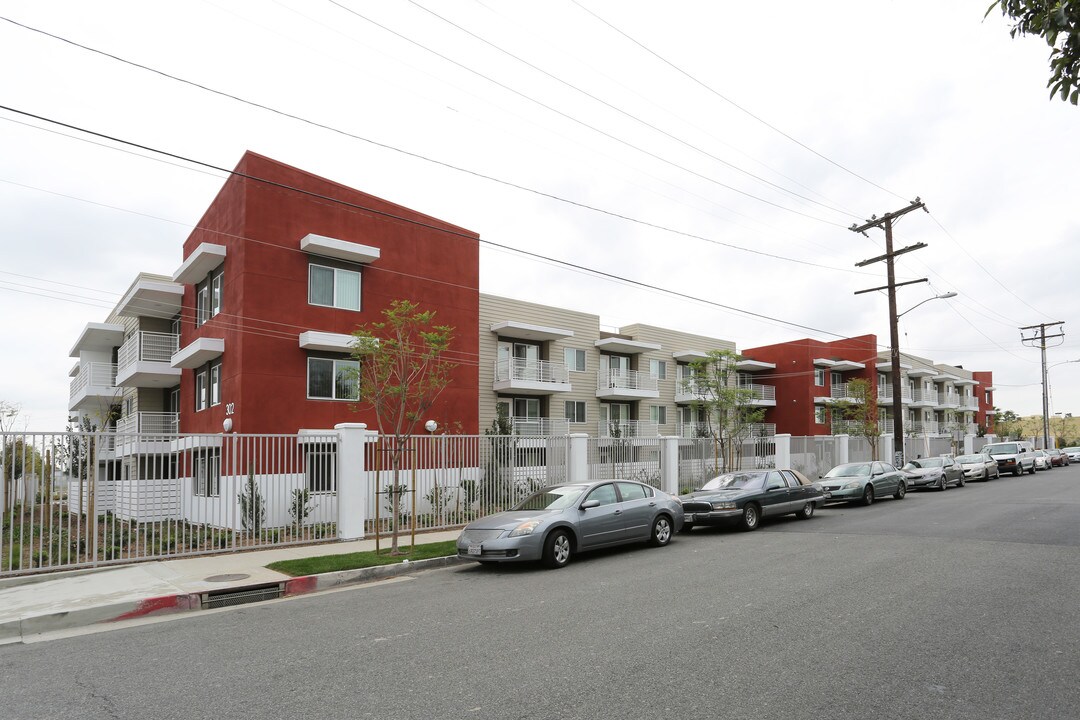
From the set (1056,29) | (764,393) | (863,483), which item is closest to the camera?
(1056,29)

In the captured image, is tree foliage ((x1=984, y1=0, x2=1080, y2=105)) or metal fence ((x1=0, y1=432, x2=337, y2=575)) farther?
metal fence ((x1=0, y1=432, x2=337, y2=575))

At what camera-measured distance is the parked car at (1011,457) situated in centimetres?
3672

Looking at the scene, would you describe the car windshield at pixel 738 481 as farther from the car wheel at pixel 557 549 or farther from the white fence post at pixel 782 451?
the white fence post at pixel 782 451

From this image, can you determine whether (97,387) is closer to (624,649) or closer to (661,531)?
(661,531)

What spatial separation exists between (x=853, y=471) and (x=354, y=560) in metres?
17.0

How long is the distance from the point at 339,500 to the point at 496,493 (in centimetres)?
412

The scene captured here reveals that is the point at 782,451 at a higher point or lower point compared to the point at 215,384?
lower

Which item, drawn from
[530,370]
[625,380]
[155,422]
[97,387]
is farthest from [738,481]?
[97,387]

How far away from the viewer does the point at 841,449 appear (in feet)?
115

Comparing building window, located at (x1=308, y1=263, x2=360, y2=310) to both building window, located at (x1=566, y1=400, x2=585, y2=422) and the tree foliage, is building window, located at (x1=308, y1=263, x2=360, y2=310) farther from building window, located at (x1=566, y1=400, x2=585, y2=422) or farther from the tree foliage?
the tree foliage

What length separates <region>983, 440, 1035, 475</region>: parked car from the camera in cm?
3672

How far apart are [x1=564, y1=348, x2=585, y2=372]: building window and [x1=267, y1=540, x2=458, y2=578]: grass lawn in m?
23.2

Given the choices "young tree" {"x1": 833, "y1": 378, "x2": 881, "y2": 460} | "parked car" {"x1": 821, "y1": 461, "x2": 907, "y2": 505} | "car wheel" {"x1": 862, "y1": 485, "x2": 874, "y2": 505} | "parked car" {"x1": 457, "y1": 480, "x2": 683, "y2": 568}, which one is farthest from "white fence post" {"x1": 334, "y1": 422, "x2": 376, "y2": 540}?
"young tree" {"x1": 833, "y1": 378, "x2": 881, "y2": 460}

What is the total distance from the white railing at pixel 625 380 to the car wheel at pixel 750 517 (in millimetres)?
21218
